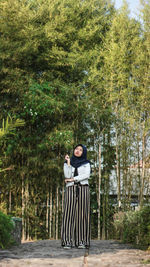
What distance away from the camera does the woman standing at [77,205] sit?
188 inches

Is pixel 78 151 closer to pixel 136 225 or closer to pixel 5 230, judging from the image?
pixel 5 230

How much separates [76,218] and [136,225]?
1.58m

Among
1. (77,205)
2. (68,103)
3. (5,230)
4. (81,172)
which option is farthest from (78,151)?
(68,103)

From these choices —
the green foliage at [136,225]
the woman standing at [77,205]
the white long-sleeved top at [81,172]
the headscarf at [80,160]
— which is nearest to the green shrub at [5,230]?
the woman standing at [77,205]

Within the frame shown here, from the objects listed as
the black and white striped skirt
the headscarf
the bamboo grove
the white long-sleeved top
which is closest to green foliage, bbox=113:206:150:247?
the bamboo grove

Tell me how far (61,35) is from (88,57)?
694mm

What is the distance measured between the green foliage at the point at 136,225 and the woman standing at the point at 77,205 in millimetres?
941

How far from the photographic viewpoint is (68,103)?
806 centimetres

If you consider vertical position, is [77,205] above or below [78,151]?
below

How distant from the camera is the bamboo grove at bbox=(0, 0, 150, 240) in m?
7.51

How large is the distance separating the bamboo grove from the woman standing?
8.25 ft

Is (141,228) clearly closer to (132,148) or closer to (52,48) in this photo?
(132,148)

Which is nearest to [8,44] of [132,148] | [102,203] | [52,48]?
[52,48]

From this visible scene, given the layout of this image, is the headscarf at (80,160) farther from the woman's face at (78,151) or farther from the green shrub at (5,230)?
the green shrub at (5,230)
